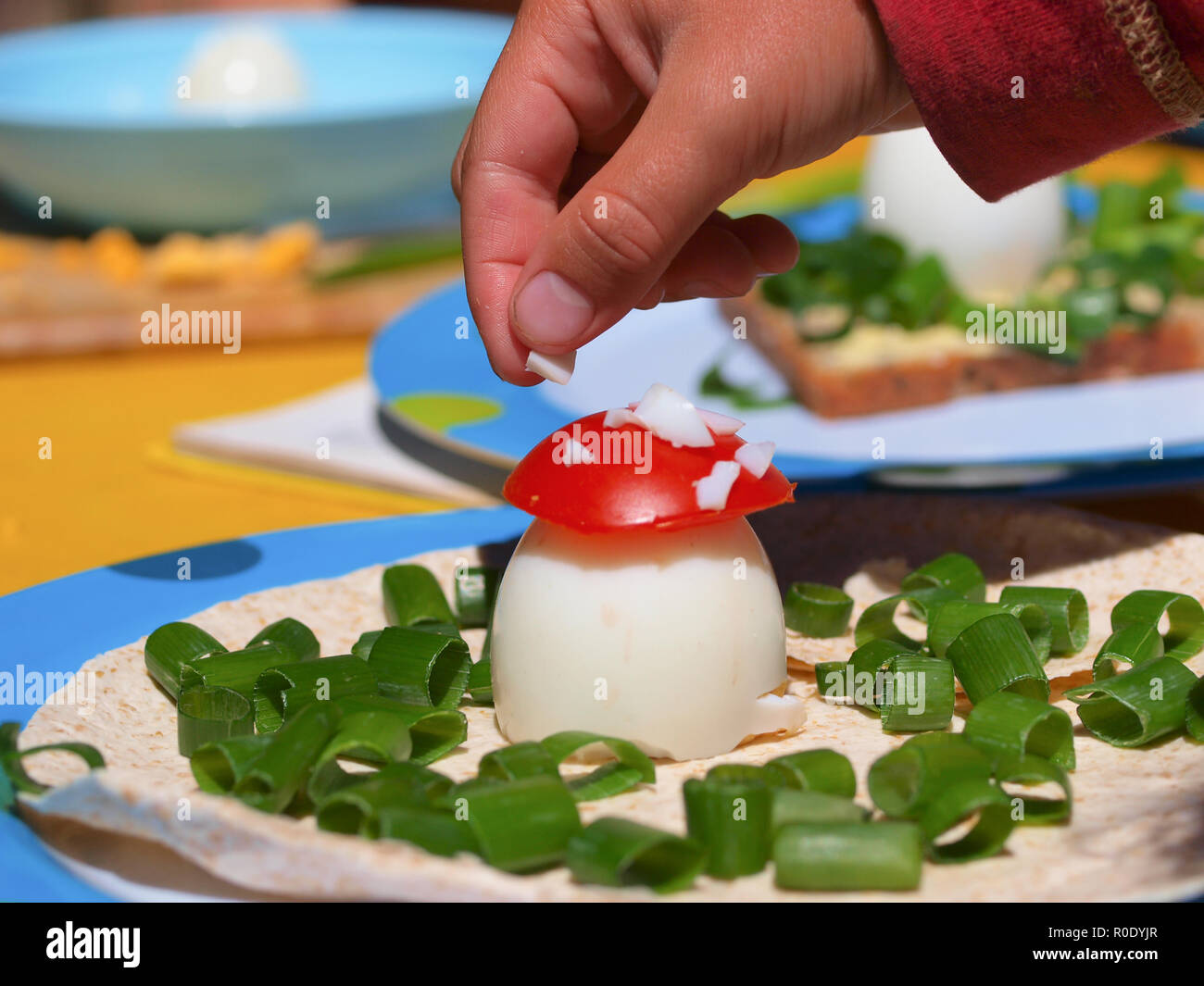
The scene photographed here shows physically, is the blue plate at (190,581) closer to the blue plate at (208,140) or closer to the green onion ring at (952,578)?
the green onion ring at (952,578)

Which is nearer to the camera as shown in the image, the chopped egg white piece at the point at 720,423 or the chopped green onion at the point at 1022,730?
the chopped green onion at the point at 1022,730

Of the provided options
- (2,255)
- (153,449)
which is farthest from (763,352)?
(2,255)

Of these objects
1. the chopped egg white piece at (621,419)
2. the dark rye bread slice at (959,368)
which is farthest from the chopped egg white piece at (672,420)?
the dark rye bread slice at (959,368)

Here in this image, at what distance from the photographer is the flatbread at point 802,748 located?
1265 millimetres

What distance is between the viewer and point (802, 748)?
5.44ft

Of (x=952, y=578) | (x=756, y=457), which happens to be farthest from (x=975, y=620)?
(x=756, y=457)

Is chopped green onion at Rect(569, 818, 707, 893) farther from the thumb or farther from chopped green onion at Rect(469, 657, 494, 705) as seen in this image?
the thumb

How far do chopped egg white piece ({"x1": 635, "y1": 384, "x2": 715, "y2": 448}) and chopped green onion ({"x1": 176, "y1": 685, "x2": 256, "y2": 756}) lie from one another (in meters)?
0.54

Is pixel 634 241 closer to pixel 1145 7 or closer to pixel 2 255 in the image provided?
pixel 1145 7

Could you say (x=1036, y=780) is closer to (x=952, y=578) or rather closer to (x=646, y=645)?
(x=646, y=645)

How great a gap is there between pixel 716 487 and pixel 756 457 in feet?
0.26

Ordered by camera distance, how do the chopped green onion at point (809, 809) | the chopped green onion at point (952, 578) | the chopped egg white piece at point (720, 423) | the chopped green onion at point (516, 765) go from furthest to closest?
the chopped green onion at point (952, 578) → the chopped egg white piece at point (720, 423) → the chopped green onion at point (516, 765) → the chopped green onion at point (809, 809)

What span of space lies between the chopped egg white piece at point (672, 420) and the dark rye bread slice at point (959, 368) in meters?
1.68

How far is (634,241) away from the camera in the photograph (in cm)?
162
